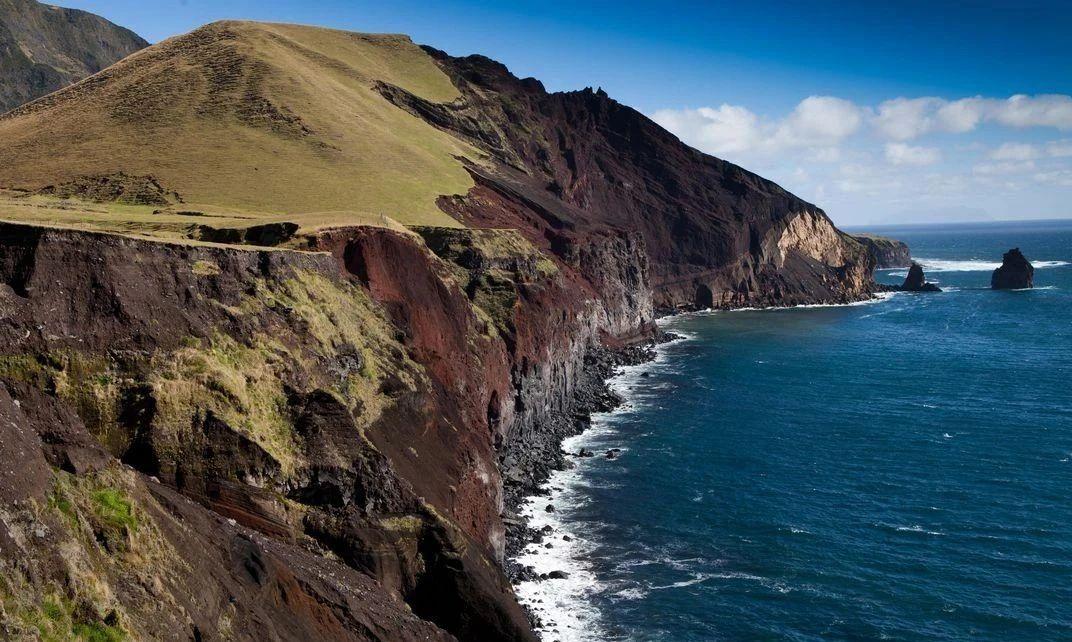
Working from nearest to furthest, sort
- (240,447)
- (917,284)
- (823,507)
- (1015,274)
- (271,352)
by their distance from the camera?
(240,447), (271,352), (823,507), (1015,274), (917,284)

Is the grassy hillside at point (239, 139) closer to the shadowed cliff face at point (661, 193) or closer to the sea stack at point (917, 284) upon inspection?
the shadowed cliff face at point (661, 193)

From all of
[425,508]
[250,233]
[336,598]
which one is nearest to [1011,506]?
[425,508]

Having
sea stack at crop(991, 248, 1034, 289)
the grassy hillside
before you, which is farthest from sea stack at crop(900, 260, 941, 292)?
the grassy hillside

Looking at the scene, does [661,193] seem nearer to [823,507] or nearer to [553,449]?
[553,449]

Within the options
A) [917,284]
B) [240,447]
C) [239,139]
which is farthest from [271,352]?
[917,284]

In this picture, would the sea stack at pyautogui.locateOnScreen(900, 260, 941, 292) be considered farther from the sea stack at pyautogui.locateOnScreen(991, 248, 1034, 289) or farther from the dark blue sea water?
the dark blue sea water

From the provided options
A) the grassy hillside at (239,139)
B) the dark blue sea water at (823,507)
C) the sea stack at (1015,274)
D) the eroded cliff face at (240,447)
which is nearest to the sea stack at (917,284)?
the sea stack at (1015,274)

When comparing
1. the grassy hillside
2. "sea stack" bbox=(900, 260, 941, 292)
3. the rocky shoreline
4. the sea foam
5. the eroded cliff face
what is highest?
the grassy hillside
